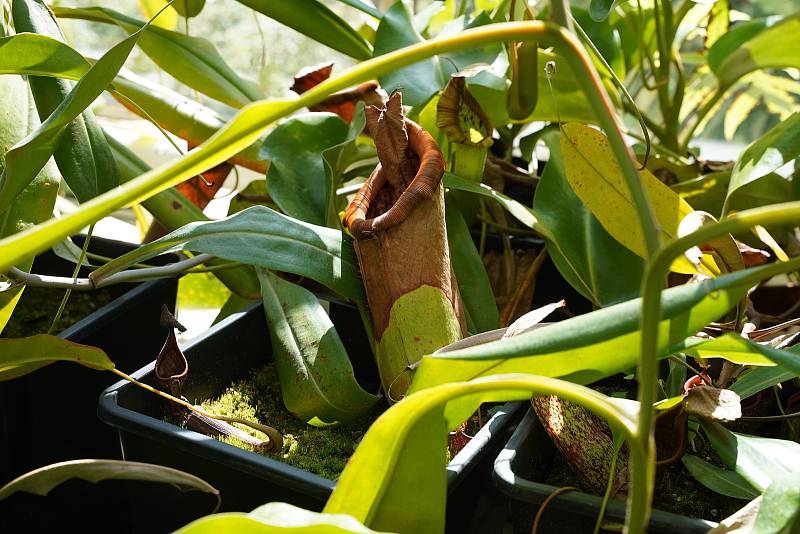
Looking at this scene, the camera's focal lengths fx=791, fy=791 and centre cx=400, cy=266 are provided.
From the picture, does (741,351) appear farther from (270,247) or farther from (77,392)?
(77,392)

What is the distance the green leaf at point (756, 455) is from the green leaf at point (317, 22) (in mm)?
564

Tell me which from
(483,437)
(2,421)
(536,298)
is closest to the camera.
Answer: (483,437)

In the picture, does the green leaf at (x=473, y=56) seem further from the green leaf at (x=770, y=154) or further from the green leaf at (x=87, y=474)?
the green leaf at (x=87, y=474)

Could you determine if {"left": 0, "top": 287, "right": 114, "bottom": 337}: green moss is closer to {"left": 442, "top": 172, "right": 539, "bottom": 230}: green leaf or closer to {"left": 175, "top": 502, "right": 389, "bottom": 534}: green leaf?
{"left": 442, "top": 172, "right": 539, "bottom": 230}: green leaf

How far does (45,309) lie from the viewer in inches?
31.2

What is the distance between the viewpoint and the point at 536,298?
2.59ft

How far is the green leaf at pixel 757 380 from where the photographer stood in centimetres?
53

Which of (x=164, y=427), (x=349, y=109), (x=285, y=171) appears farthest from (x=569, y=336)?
(x=349, y=109)

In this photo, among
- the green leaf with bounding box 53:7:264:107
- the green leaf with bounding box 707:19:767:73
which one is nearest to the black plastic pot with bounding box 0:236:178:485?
the green leaf with bounding box 53:7:264:107

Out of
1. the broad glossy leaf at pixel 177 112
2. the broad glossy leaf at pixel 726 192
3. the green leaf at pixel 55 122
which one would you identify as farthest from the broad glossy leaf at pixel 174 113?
the broad glossy leaf at pixel 726 192

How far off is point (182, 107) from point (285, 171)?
9.6 inches

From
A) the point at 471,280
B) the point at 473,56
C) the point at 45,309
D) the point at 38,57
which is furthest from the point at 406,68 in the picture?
the point at 45,309

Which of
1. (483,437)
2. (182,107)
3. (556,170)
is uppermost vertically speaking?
(182,107)

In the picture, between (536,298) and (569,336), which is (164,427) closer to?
(569,336)
